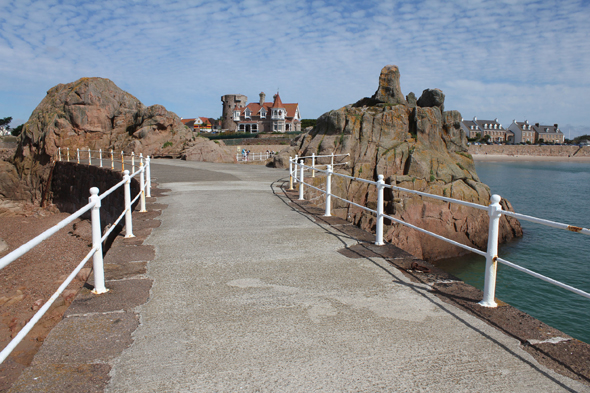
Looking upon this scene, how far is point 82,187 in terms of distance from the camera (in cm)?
2070

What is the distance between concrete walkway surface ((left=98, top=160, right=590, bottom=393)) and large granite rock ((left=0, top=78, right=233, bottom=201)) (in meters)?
26.7

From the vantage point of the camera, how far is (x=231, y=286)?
450cm

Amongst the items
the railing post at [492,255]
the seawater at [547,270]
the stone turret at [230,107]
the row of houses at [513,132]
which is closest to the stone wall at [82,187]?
the railing post at [492,255]

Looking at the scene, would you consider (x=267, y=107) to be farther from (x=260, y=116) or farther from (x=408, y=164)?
(x=408, y=164)

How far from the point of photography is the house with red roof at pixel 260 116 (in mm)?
87312

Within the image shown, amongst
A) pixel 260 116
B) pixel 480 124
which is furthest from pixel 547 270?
pixel 480 124

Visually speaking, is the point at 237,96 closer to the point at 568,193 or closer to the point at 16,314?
the point at 568,193

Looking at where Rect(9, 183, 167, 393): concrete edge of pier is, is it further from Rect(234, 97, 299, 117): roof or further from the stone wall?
Rect(234, 97, 299, 117): roof

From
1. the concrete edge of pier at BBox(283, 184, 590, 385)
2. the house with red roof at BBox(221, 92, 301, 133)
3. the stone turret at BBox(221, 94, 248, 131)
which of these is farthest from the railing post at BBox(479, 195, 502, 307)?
the stone turret at BBox(221, 94, 248, 131)

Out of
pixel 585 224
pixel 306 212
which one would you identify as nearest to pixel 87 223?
pixel 306 212

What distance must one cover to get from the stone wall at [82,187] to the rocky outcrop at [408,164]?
8629 millimetres

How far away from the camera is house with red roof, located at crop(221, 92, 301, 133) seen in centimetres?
8731

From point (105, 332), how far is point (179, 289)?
106 centimetres

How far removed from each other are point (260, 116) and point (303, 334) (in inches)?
3467
